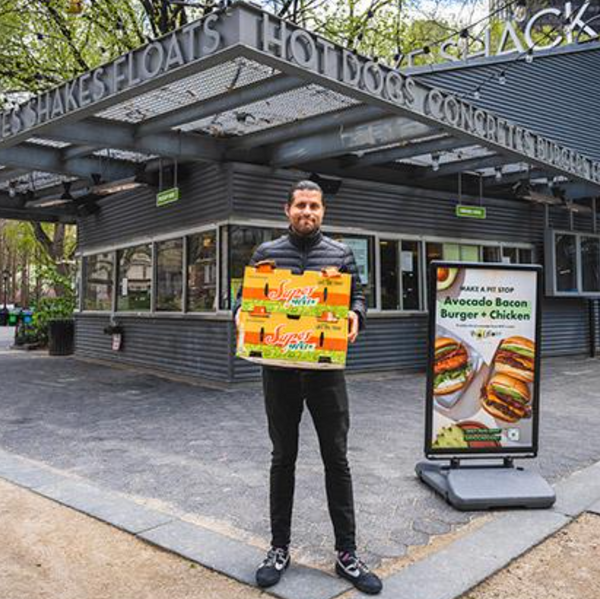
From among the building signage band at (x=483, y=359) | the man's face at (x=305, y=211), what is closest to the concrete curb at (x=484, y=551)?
the building signage band at (x=483, y=359)

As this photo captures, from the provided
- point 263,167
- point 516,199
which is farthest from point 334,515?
point 516,199

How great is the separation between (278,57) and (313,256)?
2366 millimetres

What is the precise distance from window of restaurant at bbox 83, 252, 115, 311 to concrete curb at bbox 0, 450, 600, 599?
7.94 meters

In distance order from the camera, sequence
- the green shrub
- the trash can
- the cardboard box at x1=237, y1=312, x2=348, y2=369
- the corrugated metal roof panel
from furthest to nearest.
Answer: the green shrub, the trash can, the corrugated metal roof panel, the cardboard box at x1=237, y1=312, x2=348, y2=369

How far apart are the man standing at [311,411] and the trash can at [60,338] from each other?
1244 cm

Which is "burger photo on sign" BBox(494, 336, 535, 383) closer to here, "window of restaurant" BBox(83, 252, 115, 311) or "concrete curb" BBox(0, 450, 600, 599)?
"concrete curb" BBox(0, 450, 600, 599)

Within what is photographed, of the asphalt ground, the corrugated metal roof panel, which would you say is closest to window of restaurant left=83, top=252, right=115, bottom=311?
the asphalt ground

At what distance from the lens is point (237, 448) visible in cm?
526

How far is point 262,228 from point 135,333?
11.8 feet

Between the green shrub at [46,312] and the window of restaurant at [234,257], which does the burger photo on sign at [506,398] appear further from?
the green shrub at [46,312]

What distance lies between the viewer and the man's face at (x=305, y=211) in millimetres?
2863

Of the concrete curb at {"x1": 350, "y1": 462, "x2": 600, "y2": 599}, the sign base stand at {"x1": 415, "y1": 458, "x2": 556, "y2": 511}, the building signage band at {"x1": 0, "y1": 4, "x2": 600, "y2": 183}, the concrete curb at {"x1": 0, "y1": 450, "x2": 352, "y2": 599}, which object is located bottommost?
the concrete curb at {"x1": 350, "y1": 462, "x2": 600, "y2": 599}

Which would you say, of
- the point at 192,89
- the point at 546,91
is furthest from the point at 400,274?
the point at 192,89

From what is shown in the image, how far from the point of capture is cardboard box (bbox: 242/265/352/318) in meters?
2.71
